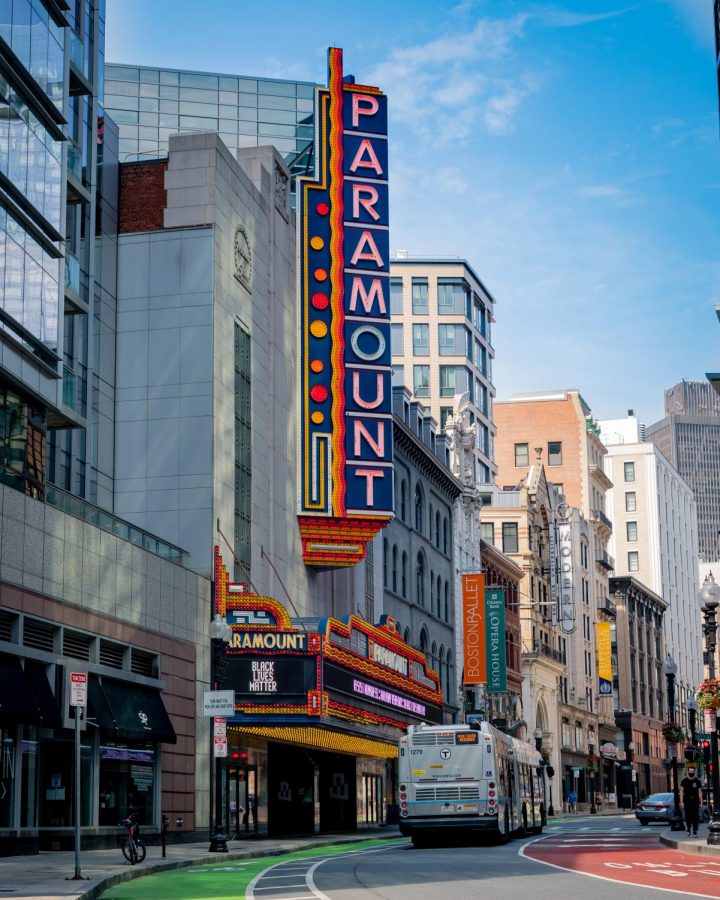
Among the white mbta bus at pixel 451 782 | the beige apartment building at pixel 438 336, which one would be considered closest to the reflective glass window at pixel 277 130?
the beige apartment building at pixel 438 336

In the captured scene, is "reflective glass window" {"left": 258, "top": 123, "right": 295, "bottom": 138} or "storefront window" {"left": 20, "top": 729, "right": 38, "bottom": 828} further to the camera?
"reflective glass window" {"left": 258, "top": 123, "right": 295, "bottom": 138}

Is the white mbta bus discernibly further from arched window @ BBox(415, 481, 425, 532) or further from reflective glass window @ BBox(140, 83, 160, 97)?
reflective glass window @ BBox(140, 83, 160, 97)

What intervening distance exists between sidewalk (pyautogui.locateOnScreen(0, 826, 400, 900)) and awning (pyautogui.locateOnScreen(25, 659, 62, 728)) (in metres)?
2.96

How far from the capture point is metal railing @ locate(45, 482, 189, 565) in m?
34.9

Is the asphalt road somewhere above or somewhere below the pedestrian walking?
above

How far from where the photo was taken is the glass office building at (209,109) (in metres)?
77.1

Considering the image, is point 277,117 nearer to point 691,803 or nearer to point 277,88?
point 277,88

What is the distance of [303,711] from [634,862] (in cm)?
1764

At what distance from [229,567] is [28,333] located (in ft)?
47.6

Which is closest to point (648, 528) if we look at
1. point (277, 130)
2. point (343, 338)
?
point (277, 130)

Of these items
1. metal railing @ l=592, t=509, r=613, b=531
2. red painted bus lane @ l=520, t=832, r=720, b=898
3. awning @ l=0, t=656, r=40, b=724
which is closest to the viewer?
red painted bus lane @ l=520, t=832, r=720, b=898

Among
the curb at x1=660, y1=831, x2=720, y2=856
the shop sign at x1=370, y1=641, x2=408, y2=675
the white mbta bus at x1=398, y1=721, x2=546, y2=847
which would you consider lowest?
the curb at x1=660, y1=831, x2=720, y2=856

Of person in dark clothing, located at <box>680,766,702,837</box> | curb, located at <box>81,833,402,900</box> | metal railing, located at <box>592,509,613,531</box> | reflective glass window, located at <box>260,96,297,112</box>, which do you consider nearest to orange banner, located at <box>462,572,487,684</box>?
reflective glass window, located at <box>260,96,297,112</box>

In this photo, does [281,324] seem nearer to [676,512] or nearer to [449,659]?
[449,659]
